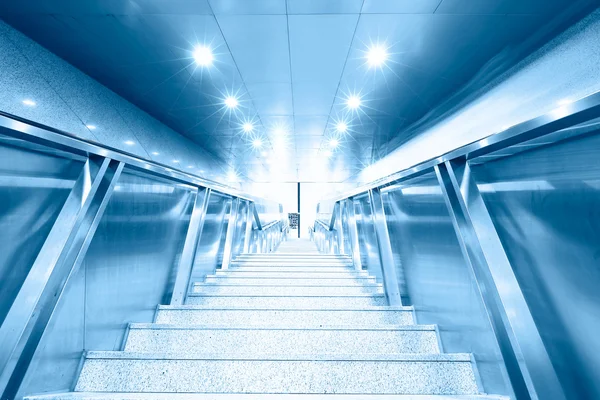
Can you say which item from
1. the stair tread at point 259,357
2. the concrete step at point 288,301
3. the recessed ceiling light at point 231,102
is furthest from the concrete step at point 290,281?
the recessed ceiling light at point 231,102

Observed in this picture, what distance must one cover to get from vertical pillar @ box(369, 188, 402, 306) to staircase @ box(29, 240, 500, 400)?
13cm

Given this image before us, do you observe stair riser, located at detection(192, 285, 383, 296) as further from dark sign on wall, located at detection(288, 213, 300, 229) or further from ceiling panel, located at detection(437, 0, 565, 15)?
dark sign on wall, located at detection(288, 213, 300, 229)

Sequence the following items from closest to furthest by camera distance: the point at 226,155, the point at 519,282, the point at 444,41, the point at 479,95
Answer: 1. the point at 519,282
2. the point at 444,41
3. the point at 479,95
4. the point at 226,155

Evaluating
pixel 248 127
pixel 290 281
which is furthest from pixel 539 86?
pixel 248 127

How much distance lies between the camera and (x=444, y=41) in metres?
3.37

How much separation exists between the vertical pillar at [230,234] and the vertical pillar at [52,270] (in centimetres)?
208

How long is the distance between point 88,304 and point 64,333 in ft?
0.50

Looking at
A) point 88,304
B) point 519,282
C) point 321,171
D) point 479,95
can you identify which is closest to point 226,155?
point 321,171

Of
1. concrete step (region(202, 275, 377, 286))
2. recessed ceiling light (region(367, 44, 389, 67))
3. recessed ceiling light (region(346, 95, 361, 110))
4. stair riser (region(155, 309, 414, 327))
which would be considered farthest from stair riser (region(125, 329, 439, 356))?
recessed ceiling light (region(346, 95, 361, 110))

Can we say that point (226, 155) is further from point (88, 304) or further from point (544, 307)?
point (544, 307)

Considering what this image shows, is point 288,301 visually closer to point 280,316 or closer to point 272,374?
point 280,316

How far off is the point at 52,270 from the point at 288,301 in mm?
1473

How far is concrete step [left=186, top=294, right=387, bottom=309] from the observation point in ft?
7.00

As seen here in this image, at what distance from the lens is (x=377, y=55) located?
3682 mm
